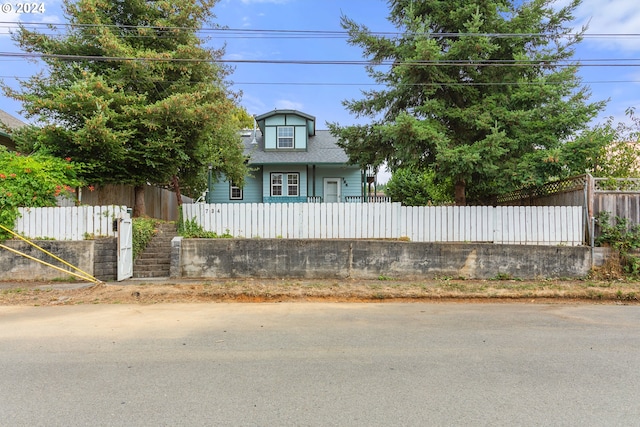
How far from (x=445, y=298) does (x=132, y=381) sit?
261 inches

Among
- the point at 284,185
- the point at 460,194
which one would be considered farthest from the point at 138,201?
the point at 460,194

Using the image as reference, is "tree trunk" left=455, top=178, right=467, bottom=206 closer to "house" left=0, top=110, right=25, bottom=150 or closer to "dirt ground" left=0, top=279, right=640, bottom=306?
"dirt ground" left=0, top=279, right=640, bottom=306

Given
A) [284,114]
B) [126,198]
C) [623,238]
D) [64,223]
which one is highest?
[284,114]

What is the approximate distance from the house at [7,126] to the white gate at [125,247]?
7643mm

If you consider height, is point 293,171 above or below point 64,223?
above

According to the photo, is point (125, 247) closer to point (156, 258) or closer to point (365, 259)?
point (156, 258)

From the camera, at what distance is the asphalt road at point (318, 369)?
3326 millimetres

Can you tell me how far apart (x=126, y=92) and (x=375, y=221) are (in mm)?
9469

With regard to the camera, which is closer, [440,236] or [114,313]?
[114,313]

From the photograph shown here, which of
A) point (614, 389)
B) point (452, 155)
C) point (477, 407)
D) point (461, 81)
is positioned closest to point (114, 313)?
point (477, 407)

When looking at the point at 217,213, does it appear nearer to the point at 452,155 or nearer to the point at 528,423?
the point at 452,155

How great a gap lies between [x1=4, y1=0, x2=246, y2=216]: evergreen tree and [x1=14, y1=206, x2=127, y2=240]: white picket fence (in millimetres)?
1970

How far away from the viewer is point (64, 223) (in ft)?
34.9

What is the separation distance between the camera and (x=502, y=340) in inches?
214
